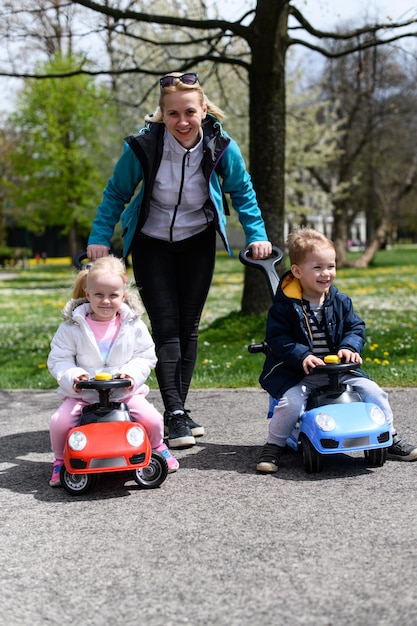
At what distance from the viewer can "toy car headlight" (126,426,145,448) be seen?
141 inches

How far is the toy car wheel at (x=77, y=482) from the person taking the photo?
367 centimetres

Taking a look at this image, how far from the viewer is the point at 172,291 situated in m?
4.68

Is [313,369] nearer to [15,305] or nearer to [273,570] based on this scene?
[273,570]

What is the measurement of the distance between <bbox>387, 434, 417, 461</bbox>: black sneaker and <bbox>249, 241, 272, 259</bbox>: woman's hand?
1.26m

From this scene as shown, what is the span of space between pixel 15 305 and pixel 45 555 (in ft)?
48.8

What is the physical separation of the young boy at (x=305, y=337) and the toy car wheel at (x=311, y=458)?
18cm

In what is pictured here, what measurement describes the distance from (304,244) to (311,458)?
3.73 feet

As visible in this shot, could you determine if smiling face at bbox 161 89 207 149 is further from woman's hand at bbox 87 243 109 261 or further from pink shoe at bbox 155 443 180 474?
pink shoe at bbox 155 443 180 474

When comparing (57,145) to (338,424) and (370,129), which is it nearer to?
(370,129)

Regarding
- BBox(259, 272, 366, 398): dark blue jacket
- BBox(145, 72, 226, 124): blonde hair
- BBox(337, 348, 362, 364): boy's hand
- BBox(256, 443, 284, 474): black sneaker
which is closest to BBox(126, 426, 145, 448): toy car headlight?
BBox(256, 443, 284, 474): black sneaker

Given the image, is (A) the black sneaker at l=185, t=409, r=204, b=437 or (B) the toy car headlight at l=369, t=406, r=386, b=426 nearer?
(B) the toy car headlight at l=369, t=406, r=386, b=426

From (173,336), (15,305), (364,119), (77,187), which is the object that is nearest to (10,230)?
(77,187)

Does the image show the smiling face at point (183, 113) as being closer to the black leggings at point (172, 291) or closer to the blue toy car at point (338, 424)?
the black leggings at point (172, 291)

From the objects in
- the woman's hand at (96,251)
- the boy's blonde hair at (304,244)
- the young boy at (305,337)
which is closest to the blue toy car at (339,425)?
the young boy at (305,337)
